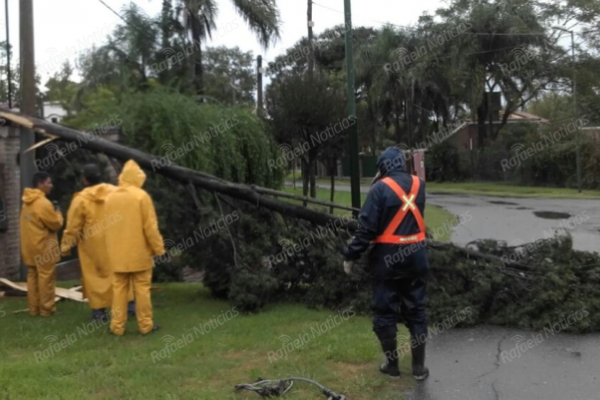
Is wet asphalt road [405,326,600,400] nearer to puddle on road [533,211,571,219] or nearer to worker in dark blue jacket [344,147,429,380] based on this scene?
worker in dark blue jacket [344,147,429,380]

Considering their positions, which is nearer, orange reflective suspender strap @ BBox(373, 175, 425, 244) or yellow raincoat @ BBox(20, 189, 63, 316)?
orange reflective suspender strap @ BBox(373, 175, 425, 244)

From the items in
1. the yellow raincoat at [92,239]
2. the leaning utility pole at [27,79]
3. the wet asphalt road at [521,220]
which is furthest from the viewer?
the wet asphalt road at [521,220]

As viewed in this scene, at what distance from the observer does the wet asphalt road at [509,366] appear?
5.11m

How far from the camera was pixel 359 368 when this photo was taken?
225 inches

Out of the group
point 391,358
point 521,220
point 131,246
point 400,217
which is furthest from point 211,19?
point 391,358

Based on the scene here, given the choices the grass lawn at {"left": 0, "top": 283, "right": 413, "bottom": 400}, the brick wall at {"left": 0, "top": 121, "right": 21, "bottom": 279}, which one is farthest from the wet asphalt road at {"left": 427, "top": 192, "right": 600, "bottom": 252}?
the brick wall at {"left": 0, "top": 121, "right": 21, "bottom": 279}

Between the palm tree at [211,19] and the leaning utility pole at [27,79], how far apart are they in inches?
390

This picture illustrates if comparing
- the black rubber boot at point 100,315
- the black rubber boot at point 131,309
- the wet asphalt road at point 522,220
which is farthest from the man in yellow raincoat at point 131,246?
the wet asphalt road at point 522,220

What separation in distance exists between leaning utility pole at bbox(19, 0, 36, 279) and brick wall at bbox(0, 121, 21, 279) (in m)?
0.67

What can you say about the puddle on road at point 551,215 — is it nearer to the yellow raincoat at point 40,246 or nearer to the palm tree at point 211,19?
the palm tree at point 211,19

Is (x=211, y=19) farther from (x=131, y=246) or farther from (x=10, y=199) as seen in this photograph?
(x=131, y=246)

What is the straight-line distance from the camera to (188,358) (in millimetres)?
6035

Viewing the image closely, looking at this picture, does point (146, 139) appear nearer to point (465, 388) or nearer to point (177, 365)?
point (177, 365)

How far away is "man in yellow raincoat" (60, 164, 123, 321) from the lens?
284 inches
